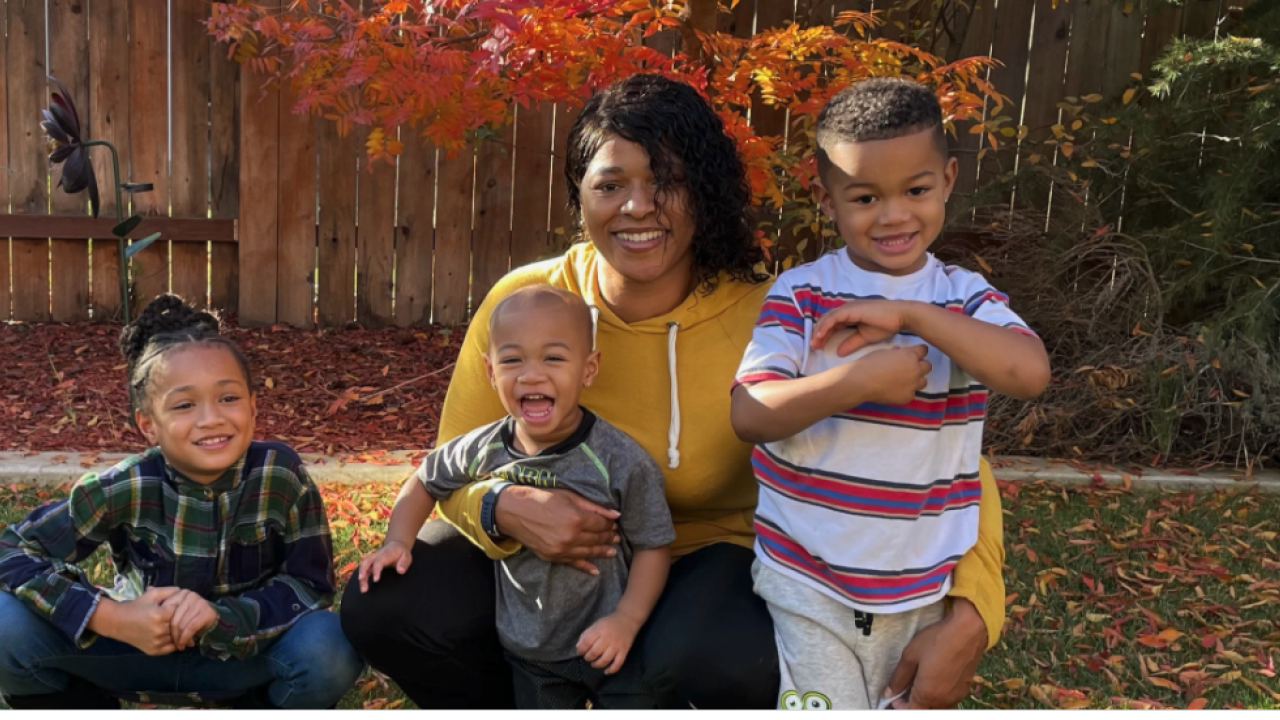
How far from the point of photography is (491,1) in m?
3.15

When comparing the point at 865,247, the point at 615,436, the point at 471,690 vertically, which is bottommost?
the point at 471,690

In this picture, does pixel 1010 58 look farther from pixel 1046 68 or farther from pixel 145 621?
pixel 145 621

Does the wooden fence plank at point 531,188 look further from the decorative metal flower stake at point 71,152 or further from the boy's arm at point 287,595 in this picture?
the boy's arm at point 287,595

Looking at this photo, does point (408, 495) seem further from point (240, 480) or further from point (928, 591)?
point (928, 591)

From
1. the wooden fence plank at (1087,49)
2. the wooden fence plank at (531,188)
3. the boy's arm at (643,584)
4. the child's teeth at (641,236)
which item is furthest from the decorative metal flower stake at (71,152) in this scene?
the wooden fence plank at (1087,49)

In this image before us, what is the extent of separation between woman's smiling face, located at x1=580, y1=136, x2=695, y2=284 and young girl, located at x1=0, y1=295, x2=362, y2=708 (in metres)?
0.83

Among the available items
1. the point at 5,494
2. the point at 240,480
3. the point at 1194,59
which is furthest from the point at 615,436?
the point at 1194,59

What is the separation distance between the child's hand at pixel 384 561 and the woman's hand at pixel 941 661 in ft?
3.36

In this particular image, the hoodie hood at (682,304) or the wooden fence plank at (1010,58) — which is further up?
the wooden fence plank at (1010,58)

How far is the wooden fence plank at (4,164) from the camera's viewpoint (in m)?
5.72

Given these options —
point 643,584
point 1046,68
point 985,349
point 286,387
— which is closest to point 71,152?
point 286,387

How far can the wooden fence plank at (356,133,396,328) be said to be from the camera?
231 inches

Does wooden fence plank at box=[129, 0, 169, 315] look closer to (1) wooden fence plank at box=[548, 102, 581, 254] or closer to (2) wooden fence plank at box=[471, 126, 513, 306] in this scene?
(2) wooden fence plank at box=[471, 126, 513, 306]

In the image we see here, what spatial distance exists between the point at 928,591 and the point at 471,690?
1027mm
